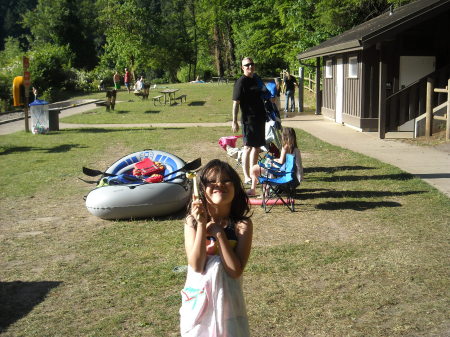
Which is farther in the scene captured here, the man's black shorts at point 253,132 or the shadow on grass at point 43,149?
the shadow on grass at point 43,149

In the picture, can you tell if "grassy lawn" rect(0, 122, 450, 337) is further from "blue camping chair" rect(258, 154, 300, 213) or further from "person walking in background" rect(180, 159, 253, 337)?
"person walking in background" rect(180, 159, 253, 337)

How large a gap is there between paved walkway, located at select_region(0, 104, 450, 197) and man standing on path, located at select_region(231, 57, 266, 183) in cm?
290

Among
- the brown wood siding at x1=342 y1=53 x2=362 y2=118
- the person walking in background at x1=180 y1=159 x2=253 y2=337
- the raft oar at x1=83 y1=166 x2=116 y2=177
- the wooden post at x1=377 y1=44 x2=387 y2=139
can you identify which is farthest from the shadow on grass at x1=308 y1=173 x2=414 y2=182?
the brown wood siding at x1=342 y1=53 x2=362 y2=118

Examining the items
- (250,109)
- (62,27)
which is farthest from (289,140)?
(62,27)

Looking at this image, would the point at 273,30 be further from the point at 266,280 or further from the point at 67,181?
the point at 266,280

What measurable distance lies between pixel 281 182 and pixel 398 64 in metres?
10.0

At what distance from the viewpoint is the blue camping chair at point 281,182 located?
7793 millimetres

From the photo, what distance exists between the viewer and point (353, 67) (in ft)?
59.2

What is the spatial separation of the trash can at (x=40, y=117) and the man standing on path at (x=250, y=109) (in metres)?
12.4

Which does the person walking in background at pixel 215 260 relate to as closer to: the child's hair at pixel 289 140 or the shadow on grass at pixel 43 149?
the child's hair at pixel 289 140

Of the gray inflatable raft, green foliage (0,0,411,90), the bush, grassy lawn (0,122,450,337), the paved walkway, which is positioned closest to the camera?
grassy lawn (0,122,450,337)

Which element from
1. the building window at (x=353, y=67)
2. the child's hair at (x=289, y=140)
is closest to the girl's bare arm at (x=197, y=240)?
the child's hair at (x=289, y=140)

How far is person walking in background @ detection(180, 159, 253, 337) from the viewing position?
109 inches

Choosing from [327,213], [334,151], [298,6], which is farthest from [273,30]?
[327,213]
